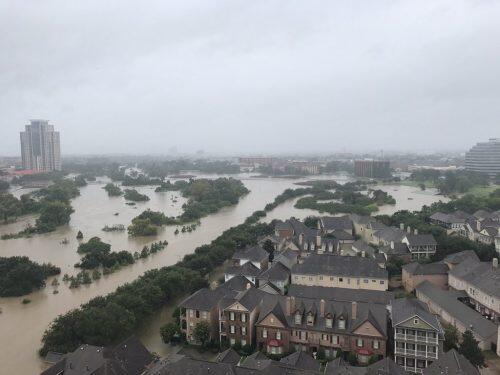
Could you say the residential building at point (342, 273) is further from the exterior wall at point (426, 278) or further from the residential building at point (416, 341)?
the residential building at point (416, 341)

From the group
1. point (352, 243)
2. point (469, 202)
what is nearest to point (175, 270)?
point (352, 243)

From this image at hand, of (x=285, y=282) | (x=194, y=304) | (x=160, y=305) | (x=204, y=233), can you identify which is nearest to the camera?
(x=194, y=304)

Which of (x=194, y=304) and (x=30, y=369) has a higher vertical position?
(x=194, y=304)

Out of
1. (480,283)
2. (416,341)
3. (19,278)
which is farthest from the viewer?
(19,278)

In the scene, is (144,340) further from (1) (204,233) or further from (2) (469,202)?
(2) (469,202)

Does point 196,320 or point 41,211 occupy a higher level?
point 196,320

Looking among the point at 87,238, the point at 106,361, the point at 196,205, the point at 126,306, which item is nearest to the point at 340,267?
the point at 126,306

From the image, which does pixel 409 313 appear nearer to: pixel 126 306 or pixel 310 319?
pixel 310 319

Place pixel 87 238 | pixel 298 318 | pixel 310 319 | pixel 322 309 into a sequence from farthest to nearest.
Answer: pixel 87 238 → pixel 322 309 → pixel 298 318 → pixel 310 319
